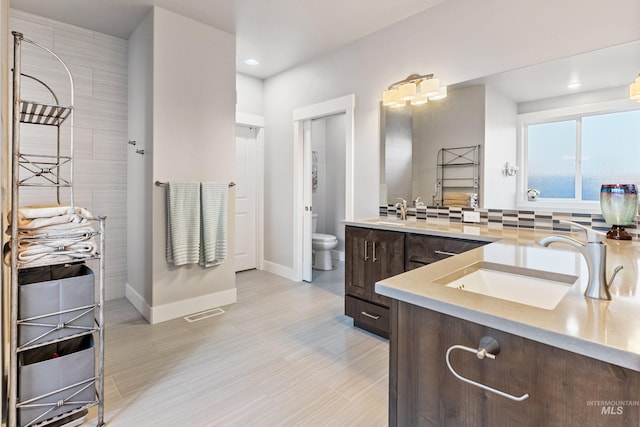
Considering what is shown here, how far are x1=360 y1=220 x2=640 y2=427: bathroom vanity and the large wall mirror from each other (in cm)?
143

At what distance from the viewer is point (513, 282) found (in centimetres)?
120

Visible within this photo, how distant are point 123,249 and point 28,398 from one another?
2.21 metres

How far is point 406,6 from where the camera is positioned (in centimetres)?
271

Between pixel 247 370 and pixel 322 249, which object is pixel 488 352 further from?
pixel 322 249

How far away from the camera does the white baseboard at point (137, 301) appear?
9.40 ft

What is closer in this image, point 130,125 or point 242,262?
point 130,125

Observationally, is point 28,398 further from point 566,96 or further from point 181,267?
point 566,96

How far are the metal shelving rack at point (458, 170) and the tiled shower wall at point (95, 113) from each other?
123 inches

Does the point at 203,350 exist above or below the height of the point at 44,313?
below

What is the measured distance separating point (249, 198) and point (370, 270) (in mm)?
2446

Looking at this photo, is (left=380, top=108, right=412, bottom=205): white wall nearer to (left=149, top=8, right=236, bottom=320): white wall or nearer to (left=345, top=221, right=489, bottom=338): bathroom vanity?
(left=345, top=221, right=489, bottom=338): bathroom vanity

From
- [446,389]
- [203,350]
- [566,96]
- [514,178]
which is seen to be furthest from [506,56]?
[203,350]

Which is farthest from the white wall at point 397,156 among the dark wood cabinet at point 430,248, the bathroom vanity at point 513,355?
the bathroom vanity at point 513,355

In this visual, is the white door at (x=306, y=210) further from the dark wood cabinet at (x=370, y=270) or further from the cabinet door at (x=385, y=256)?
the cabinet door at (x=385, y=256)
